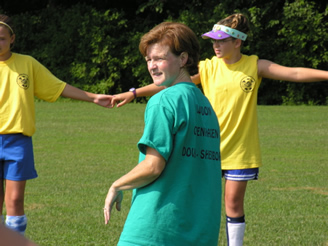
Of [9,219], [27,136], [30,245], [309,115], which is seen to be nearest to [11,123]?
[27,136]

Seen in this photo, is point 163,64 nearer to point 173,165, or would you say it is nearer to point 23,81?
point 173,165

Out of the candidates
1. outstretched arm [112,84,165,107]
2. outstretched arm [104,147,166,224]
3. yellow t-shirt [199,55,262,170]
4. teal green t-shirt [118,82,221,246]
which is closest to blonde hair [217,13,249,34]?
yellow t-shirt [199,55,262,170]

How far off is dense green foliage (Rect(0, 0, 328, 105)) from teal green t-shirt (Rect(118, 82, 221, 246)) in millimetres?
20230

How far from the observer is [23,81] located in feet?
16.1

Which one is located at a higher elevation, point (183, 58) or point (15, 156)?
point (183, 58)

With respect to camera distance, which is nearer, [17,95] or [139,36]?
[17,95]

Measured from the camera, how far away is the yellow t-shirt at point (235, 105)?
4.94m

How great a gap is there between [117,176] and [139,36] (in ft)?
50.9

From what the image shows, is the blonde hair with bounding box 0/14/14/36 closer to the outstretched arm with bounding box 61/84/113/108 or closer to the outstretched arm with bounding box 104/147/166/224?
the outstretched arm with bounding box 61/84/113/108

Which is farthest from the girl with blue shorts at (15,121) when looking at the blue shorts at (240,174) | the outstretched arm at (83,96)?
the blue shorts at (240,174)

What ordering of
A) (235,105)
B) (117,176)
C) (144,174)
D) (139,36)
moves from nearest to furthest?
(144,174)
(235,105)
(117,176)
(139,36)

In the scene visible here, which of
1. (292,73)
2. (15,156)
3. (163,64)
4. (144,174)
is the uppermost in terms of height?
(163,64)

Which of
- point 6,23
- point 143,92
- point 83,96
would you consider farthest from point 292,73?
point 6,23

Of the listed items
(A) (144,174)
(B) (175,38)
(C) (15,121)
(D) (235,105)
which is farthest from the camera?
(D) (235,105)
